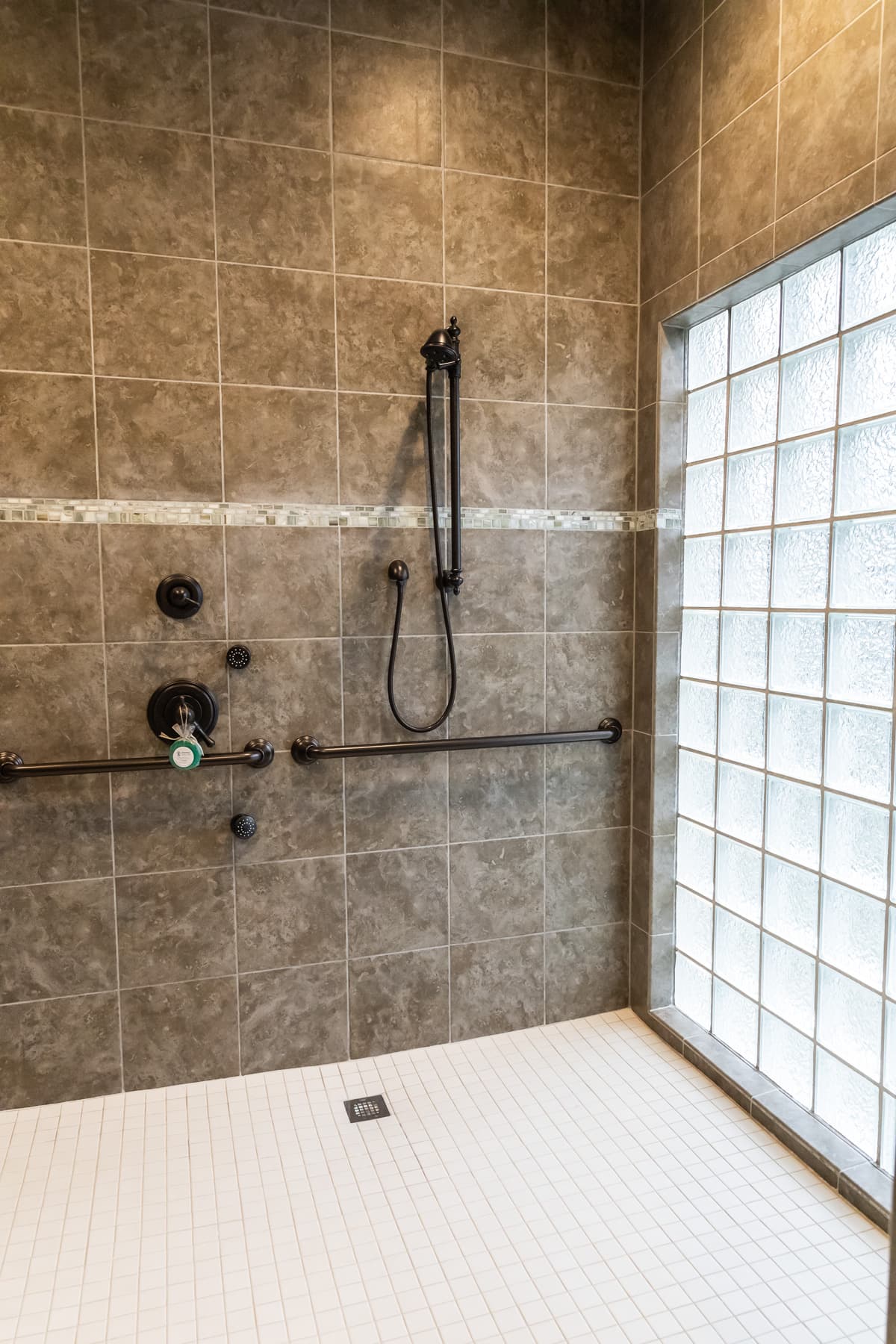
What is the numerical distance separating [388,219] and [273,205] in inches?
11.4

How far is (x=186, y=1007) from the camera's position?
2.10m

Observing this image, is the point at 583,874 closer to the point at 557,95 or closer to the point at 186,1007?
Result: the point at 186,1007

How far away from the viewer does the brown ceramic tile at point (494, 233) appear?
7.02 ft

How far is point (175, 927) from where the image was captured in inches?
81.6

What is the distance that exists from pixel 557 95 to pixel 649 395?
32.6 inches

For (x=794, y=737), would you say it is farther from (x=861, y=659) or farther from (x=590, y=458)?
(x=590, y=458)

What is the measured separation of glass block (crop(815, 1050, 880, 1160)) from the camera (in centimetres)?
171

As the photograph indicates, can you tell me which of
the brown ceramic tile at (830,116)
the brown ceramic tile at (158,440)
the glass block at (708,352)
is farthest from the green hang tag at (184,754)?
the brown ceramic tile at (830,116)

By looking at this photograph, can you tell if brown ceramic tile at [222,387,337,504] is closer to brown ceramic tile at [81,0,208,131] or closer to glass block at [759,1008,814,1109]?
brown ceramic tile at [81,0,208,131]

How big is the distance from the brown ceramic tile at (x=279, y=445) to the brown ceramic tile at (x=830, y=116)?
1.15m

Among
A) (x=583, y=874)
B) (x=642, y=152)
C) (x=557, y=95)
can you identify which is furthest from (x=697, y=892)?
(x=557, y=95)

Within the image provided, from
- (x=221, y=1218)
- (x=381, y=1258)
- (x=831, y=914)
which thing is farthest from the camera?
(x=831, y=914)

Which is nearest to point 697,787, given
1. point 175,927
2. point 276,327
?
point 175,927

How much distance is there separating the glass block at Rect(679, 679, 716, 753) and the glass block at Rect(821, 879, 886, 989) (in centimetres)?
53
